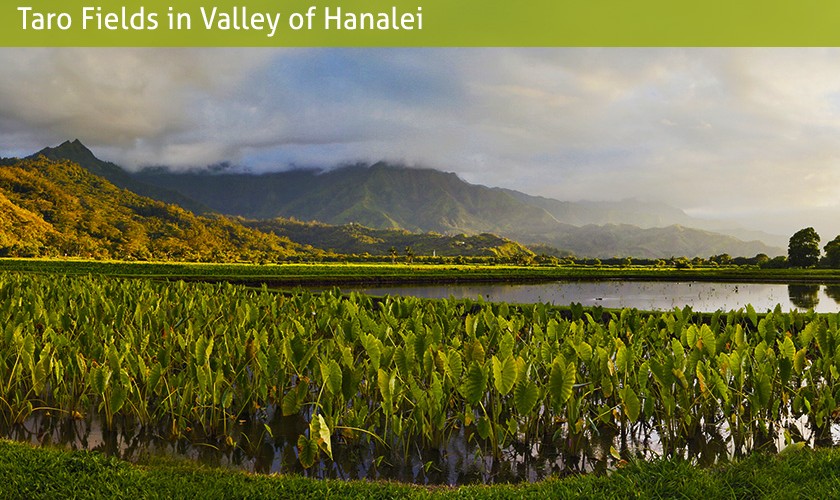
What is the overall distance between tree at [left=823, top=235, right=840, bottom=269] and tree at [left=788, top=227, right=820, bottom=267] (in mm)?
1093

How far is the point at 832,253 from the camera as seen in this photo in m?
53.5

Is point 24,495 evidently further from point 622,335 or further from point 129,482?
point 622,335

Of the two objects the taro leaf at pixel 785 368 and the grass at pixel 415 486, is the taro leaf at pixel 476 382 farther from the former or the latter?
the taro leaf at pixel 785 368

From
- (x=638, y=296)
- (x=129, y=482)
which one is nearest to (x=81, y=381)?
(x=129, y=482)

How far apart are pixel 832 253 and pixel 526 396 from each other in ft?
209

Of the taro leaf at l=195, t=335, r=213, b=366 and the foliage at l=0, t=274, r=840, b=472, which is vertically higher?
the taro leaf at l=195, t=335, r=213, b=366

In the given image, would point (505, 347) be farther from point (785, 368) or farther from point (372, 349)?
point (785, 368)

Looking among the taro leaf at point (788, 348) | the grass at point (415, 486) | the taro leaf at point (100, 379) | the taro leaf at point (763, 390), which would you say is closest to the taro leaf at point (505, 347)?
the grass at point (415, 486)

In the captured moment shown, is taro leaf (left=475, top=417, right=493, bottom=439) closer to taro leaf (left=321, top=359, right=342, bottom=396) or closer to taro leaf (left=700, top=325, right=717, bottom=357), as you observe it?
taro leaf (left=321, top=359, right=342, bottom=396)

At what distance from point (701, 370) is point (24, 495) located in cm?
523

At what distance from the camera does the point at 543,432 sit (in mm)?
4871

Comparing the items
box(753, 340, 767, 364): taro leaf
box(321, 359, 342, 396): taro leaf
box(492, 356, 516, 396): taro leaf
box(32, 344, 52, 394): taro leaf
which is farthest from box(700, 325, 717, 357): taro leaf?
box(32, 344, 52, 394): taro leaf

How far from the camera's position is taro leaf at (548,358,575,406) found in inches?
168

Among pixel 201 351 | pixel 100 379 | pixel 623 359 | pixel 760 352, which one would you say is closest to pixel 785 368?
pixel 760 352
